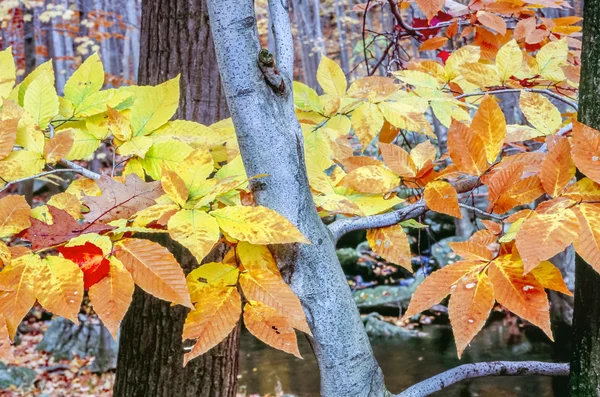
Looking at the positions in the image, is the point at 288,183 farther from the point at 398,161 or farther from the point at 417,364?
the point at 417,364

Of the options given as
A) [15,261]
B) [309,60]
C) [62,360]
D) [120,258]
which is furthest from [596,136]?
[309,60]

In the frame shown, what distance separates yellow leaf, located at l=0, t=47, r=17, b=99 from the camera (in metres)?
1.10

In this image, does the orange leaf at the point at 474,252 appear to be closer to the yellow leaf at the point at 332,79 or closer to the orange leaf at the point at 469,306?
the orange leaf at the point at 469,306

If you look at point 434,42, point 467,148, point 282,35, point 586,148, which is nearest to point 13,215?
point 282,35

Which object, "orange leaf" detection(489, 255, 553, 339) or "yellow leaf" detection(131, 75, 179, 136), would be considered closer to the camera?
"orange leaf" detection(489, 255, 553, 339)

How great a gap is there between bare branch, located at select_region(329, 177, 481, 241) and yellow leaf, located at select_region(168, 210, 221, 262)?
1.07 ft

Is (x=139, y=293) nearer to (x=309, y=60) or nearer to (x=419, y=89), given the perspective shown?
(x=419, y=89)

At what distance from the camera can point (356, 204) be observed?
0.98 metres

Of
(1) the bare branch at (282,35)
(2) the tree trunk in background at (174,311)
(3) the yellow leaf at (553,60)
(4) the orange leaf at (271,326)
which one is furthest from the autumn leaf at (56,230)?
(2) the tree trunk in background at (174,311)

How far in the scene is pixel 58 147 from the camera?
0.97 metres

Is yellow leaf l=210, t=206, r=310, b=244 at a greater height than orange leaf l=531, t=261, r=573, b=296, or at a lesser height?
greater

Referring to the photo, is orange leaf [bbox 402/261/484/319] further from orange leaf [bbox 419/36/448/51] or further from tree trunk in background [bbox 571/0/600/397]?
orange leaf [bbox 419/36/448/51]

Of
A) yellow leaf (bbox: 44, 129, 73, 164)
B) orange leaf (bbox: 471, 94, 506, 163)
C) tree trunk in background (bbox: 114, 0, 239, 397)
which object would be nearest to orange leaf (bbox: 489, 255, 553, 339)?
orange leaf (bbox: 471, 94, 506, 163)

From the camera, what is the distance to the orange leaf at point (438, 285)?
73 centimetres
